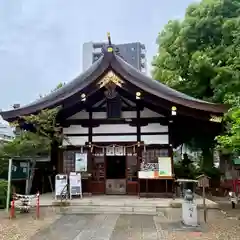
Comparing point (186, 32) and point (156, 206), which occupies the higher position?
point (186, 32)

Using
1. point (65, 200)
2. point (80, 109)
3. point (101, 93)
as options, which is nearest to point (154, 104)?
point (101, 93)

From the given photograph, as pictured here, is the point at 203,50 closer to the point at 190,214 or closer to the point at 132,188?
the point at 132,188

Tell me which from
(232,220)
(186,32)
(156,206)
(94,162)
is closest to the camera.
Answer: (232,220)

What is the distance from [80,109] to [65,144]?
161cm

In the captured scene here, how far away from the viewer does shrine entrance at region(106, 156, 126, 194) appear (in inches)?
500

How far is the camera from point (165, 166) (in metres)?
11.3

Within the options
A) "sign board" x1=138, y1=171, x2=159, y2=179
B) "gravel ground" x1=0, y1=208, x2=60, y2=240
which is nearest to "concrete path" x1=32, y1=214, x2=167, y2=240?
"gravel ground" x1=0, y1=208, x2=60, y2=240

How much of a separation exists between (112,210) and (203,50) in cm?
982

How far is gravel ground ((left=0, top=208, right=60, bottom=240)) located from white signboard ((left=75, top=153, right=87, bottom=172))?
253cm

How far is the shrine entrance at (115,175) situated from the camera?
1270 centimetres

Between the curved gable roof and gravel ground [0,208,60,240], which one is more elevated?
the curved gable roof

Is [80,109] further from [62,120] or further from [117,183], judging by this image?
[117,183]

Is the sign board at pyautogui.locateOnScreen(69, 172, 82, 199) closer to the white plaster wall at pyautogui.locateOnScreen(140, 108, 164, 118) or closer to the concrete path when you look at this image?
the concrete path

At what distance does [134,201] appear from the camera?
10.3 metres
